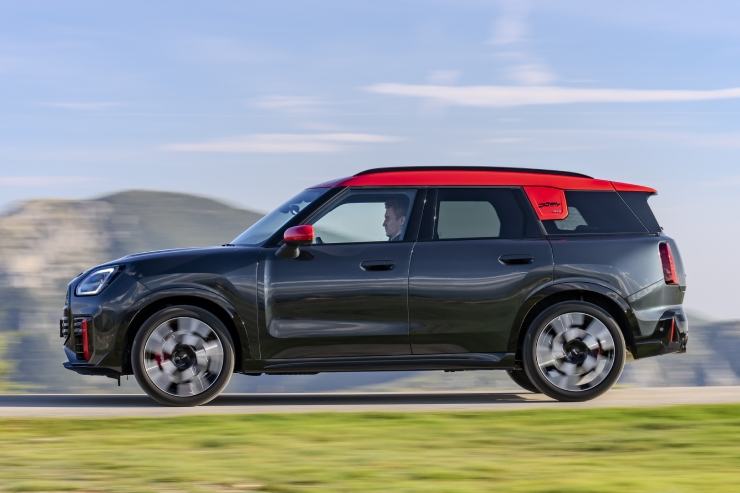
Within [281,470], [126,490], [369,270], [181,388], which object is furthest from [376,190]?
[126,490]

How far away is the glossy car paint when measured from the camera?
427 inches

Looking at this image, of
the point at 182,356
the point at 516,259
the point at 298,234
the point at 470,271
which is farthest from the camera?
the point at 516,259

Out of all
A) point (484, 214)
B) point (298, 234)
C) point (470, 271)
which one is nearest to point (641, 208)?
point (484, 214)

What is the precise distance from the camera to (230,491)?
6.83m

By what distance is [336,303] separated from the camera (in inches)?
427

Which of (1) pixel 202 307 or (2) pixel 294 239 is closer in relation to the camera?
(2) pixel 294 239

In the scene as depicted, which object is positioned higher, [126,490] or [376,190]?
[376,190]

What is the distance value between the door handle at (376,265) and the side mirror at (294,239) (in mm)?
457

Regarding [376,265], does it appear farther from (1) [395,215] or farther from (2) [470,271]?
(2) [470,271]

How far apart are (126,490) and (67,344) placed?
4609mm

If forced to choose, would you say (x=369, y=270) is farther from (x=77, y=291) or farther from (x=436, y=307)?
(x=77, y=291)

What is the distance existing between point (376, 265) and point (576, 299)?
5.53ft

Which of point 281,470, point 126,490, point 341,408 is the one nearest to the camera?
point 126,490

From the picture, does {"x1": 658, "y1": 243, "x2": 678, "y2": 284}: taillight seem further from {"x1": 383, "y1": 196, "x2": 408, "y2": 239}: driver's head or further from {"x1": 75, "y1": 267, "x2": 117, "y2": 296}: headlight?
{"x1": 75, "y1": 267, "x2": 117, "y2": 296}: headlight
